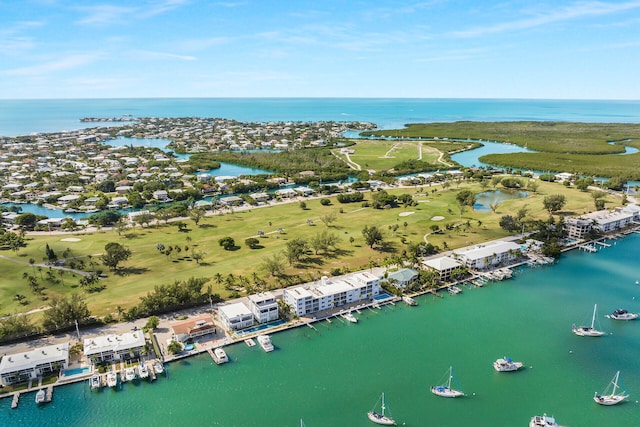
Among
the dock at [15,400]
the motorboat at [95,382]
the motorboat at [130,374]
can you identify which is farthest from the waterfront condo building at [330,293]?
the dock at [15,400]

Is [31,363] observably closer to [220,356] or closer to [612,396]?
[220,356]

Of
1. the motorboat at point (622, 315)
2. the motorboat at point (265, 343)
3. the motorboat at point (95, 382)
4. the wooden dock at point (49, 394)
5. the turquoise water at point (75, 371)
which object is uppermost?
the motorboat at point (622, 315)

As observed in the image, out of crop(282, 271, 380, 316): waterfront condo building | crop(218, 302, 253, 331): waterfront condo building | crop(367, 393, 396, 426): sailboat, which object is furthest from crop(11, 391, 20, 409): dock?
crop(367, 393, 396, 426): sailboat

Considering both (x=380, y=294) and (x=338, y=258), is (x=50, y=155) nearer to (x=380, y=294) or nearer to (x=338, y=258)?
(x=338, y=258)

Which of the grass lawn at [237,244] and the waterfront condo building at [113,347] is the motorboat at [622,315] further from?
the waterfront condo building at [113,347]

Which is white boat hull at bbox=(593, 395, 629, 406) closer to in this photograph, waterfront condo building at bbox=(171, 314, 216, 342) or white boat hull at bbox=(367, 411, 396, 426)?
white boat hull at bbox=(367, 411, 396, 426)
